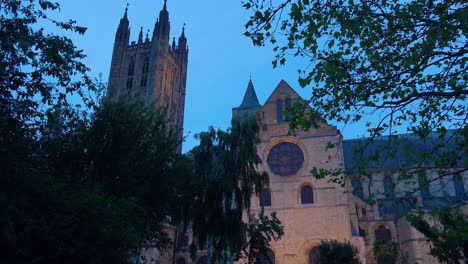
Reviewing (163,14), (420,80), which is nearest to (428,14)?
(420,80)

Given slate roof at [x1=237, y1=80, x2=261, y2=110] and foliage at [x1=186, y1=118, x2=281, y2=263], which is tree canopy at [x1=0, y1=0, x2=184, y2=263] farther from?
slate roof at [x1=237, y1=80, x2=261, y2=110]

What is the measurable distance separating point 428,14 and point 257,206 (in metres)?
27.2

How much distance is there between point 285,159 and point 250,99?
1214cm

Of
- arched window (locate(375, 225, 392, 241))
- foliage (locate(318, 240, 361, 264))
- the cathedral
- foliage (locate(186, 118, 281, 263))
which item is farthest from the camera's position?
arched window (locate(375, 225, 392, 241))

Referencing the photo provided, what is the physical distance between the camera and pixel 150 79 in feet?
184

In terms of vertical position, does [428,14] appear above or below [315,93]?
above

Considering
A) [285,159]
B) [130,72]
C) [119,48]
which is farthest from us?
[119,48]

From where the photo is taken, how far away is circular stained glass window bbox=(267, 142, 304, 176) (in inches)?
1363

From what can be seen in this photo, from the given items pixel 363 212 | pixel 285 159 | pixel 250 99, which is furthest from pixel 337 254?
pixel 250 99

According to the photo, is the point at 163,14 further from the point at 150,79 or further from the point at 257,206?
the point at 257,206

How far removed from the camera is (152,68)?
188 feet

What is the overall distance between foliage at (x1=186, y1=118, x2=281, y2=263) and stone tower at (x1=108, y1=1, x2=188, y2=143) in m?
34.1

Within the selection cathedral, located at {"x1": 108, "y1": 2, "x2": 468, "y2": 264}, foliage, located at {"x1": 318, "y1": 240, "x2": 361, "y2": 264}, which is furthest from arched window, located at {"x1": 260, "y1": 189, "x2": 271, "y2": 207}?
foliage, located at {"x1": 318, "y1": 240, "x2": 361, "y2": 264}

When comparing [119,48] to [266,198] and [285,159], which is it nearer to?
[285,159]
